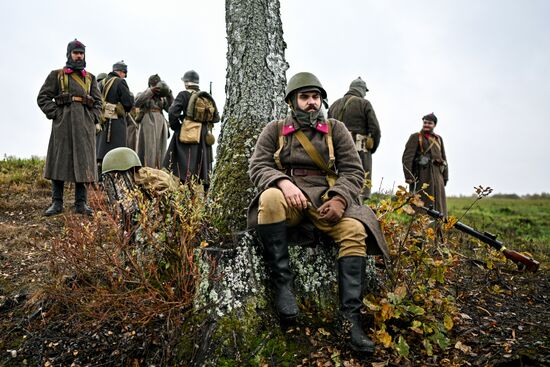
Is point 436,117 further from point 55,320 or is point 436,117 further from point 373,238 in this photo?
point 55,320

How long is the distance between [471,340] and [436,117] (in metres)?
5.60

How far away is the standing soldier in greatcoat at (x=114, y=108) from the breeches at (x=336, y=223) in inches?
239

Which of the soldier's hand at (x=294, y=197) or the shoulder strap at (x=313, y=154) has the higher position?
the shoulder strap at (x=313, y=154)

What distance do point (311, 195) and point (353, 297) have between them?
83 centimetres

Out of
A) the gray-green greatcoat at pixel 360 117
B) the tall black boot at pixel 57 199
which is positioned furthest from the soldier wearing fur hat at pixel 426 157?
the tall black boot at pixel 57 199

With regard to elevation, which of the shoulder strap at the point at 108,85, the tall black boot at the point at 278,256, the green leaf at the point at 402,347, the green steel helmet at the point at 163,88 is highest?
the green steel helmet at the point at 163,88

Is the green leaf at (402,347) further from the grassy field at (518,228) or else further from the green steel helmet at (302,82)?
the grassy field at (518,228)

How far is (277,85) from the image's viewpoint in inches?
173

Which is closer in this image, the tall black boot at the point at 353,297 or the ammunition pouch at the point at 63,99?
the tall black boot at the point at 353,297

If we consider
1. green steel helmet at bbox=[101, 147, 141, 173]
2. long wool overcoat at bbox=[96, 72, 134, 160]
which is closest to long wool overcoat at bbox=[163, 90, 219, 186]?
long wool overcoat at bbox=[96, 72, 134, 160]

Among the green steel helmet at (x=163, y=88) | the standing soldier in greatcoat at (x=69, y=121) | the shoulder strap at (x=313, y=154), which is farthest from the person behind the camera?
the green steel helmet at (x=163, y=88)

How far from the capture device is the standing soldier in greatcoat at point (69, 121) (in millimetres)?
6816

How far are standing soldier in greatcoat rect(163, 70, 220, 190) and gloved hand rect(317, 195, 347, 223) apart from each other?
4396mm

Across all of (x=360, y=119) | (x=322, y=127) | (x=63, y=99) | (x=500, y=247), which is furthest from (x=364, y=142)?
(x=63, y=99)
